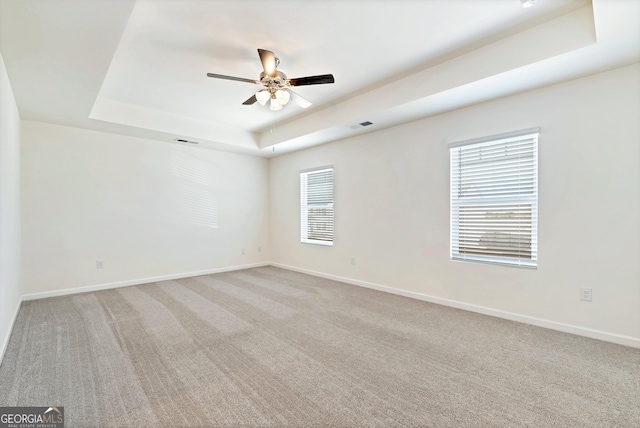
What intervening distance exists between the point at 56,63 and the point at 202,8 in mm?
1429

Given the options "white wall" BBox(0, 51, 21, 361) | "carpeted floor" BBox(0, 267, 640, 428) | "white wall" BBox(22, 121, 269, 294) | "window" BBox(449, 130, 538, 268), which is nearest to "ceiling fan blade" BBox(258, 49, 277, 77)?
"white wall" BBox(0, 51, 21, 361)

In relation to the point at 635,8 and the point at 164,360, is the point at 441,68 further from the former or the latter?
the point at 164,360

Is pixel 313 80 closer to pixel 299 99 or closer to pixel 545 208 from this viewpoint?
pixel 299 99

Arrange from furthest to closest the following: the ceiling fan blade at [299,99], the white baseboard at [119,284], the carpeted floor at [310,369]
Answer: the white baseboard at [119,284] → the ceiling fan blade at [299,99] → the carpeted floor at [310,369]

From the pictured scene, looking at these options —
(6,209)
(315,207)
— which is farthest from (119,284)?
(315,207)

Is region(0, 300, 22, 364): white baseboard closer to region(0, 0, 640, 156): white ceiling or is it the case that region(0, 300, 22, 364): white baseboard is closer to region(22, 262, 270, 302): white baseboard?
region(22, 262, 270, 302): white baseboard

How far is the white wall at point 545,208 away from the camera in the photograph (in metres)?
2.56

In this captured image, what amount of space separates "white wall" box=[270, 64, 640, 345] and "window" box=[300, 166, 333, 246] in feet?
2.11

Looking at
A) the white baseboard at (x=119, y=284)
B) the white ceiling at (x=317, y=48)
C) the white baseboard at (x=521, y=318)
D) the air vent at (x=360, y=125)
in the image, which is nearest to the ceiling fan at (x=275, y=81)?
the white ceiling at (x=317, y=48)

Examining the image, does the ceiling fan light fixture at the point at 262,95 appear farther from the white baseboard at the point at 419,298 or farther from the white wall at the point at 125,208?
the white baseboard at the point at 419,298

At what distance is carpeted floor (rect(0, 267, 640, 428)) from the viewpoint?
66.8 inches

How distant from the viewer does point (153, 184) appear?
4.94 meters

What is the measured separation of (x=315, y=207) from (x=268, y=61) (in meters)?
3.27

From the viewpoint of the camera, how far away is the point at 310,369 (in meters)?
2.18
